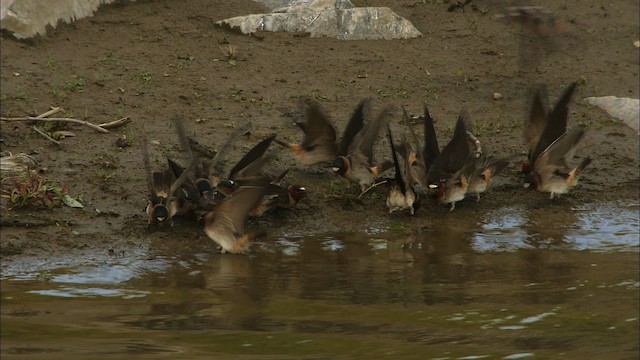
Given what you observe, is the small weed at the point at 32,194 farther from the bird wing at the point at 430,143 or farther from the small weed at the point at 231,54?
the small weed at the point at 231,54

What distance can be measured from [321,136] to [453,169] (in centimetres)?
111

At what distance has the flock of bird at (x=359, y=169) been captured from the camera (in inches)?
309

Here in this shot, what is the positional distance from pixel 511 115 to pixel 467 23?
7.72 ft

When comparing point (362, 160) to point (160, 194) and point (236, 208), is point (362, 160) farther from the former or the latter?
point (160, 194)

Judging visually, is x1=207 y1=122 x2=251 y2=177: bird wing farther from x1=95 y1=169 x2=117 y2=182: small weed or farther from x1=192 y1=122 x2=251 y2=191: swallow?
x1=95 y1=169 x2=117 y2=182: small weed

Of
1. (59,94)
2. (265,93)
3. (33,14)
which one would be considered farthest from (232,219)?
(33,14)

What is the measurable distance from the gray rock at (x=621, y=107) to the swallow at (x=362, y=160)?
9.88ft

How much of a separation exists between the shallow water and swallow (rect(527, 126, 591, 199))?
19.0 inches

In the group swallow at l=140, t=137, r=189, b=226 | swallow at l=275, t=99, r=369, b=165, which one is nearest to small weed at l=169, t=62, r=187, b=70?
swallow at l=275, t=99, r=369, b=165

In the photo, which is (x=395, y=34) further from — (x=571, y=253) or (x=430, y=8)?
(x=571, y=253)

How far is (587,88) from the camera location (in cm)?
1141

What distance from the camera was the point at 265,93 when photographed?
34.0 feet

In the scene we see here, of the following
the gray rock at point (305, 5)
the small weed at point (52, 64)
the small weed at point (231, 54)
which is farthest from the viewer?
the gray rock at point (305, 5)

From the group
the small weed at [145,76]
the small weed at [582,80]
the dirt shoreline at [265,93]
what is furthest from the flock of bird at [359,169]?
the small weed at [582,80]
